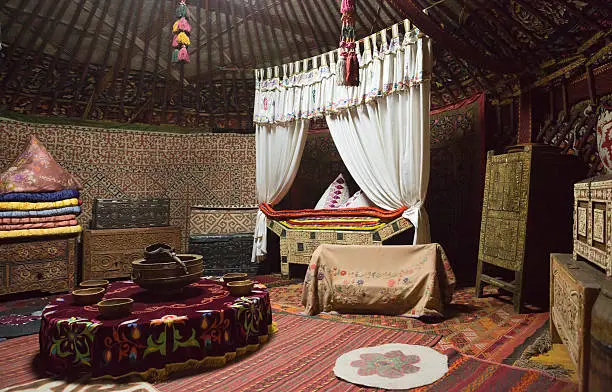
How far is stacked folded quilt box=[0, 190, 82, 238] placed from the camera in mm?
3402

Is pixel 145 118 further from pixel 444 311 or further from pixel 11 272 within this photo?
pixel 444 311

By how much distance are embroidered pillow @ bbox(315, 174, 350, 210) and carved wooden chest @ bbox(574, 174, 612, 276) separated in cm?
244

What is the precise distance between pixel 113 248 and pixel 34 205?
76cm

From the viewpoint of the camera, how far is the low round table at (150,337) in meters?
1.75

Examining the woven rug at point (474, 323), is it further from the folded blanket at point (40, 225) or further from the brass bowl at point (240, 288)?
the folded blanket at point (40, 225)

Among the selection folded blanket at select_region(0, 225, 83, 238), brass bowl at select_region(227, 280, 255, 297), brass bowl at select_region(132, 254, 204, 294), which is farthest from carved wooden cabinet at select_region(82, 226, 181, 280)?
brass bowl at select_region(227, 280, 255, 297)

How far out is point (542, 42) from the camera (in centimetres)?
311

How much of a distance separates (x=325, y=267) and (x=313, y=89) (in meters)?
2.07

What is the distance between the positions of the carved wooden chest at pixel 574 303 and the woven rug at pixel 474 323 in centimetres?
27

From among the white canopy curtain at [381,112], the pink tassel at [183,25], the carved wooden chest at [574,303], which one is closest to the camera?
the carved wooden chest at [574,303]

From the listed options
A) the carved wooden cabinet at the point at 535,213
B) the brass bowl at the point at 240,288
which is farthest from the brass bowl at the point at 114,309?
the carved wooden cabinet at the point at 535,213

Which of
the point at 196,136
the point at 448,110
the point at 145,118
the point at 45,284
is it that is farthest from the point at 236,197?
the point at 448,110

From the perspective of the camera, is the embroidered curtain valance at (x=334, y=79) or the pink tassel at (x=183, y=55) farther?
the embroidered curtain valance at (x=334, y=79)

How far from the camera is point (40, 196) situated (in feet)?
11.8
